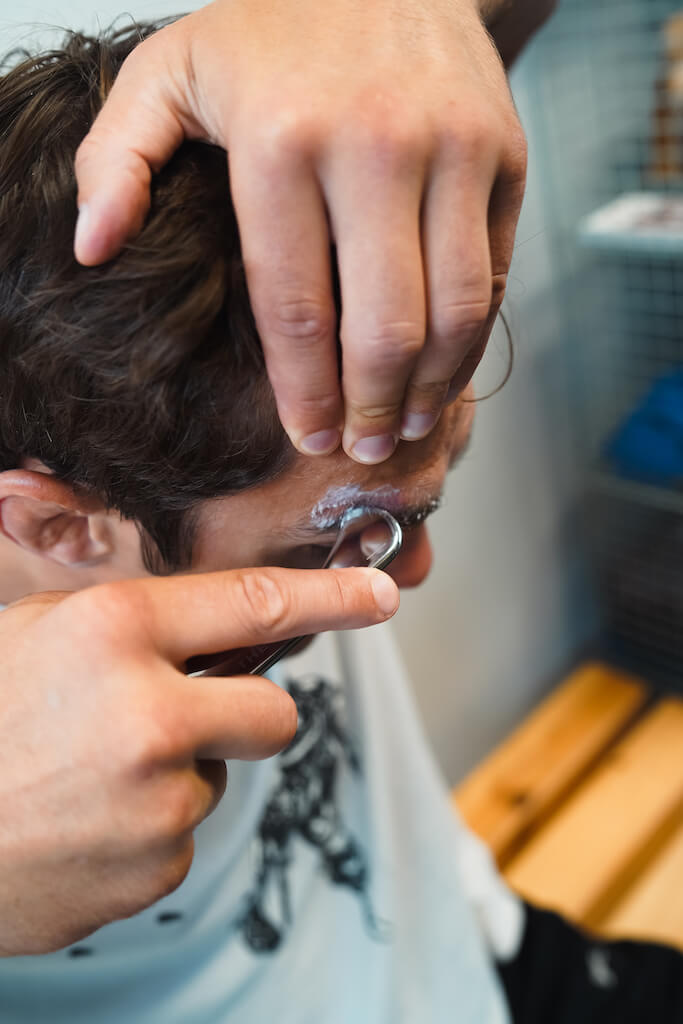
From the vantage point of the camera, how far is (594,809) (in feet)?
4.17

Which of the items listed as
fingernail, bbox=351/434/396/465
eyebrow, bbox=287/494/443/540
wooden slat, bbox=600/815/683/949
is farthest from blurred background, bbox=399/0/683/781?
fingernail, bbox=351/434/396/465

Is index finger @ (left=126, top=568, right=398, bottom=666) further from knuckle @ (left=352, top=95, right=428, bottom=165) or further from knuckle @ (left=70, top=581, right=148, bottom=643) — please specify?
knuckle @ (left=352, top=95, right=428, bottom=165)

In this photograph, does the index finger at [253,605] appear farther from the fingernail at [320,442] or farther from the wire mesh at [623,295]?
the wire mesh at [623,295]

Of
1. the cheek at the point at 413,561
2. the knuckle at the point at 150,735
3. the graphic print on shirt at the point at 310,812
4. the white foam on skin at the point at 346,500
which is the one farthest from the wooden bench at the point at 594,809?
the knuckle at the point at 150,735

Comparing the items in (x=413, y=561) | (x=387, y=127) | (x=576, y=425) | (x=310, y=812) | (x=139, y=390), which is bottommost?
(x=576, y=425)

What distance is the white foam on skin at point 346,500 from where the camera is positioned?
20.0 inches

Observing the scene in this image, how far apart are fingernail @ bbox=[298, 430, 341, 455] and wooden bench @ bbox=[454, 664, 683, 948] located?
920mm

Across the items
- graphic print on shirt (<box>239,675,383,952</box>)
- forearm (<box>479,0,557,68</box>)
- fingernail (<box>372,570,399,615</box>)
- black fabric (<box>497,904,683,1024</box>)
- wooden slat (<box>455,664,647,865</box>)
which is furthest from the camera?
wooden slat (<box>455,664,647,865</box>)

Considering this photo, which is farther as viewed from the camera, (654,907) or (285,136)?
(654,907)

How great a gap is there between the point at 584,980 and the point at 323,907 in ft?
1.13

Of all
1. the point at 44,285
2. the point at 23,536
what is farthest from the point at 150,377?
the point at 23,536

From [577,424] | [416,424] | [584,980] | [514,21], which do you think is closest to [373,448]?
[416,424]

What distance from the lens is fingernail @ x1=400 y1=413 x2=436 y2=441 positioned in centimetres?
41

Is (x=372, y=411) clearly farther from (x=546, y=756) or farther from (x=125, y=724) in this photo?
(x=546, y=756)
